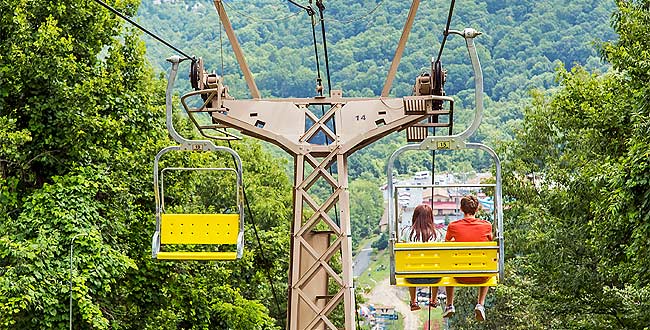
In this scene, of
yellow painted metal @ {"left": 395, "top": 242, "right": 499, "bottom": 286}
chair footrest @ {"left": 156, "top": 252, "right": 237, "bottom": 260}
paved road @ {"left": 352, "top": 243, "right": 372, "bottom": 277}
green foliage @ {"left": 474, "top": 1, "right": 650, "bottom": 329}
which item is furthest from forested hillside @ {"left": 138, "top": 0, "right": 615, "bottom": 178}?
yellow painted metal @ {"left": 395, "top": 242, "right": 499, "bottom": 286}

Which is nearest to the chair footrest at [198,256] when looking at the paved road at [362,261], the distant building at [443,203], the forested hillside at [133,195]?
the distant building at [443,203]

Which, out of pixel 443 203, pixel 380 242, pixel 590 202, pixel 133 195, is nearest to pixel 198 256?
pixel 443 203

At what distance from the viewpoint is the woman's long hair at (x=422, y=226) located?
1023 cm

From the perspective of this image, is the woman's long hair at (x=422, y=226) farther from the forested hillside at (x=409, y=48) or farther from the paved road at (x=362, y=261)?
the paved road at (x=362, y=261)

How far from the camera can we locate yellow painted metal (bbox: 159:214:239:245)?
11180mm

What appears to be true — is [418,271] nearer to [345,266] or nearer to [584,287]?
[345,266]

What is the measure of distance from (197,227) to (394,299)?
289 feet

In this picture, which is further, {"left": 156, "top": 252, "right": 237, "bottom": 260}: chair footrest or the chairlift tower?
the chairlift tower

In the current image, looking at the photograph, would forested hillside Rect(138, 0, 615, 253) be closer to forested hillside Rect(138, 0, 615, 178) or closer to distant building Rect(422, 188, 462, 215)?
forested hillside Rect(138, 0, 615, 178)

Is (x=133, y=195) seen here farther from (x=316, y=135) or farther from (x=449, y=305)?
(x=449, y=305)

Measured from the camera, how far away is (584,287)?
23.1 metres

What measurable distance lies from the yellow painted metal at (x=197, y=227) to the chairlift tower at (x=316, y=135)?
68 cm

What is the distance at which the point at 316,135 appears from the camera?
38.8ft

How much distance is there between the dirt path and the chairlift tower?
78.4 metres
